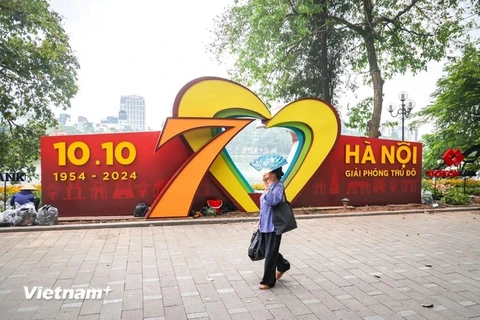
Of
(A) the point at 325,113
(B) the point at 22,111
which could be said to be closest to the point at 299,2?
(A) the point at 325,113

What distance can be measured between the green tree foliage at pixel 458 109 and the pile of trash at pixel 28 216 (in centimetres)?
1632

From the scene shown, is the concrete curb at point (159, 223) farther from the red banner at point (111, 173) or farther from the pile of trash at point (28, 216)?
the red banner at point (111, 173)

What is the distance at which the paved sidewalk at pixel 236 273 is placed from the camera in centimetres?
370

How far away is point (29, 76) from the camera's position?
14.0 m

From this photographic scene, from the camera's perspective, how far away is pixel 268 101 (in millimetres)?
17797

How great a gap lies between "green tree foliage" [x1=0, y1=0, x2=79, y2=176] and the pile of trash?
23.3 ft

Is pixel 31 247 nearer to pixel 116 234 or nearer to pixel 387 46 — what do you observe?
pixel 116 234

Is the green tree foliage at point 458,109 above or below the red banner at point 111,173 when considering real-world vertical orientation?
above

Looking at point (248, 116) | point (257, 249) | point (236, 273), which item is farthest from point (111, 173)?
point (257, 249)

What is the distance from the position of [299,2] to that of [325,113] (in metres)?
7.14

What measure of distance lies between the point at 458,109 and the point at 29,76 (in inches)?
734

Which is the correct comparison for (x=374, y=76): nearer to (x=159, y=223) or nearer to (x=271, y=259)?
(x=159, y=223)

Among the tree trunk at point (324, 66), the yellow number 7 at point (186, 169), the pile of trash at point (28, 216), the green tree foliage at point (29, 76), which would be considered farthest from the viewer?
the tree trunk at point (324, 66)

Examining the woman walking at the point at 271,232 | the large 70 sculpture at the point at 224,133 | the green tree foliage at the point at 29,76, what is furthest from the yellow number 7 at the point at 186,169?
the green tree foliage at the point at 29,76
